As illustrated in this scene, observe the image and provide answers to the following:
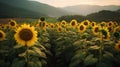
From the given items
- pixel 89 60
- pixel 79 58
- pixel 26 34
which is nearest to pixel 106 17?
pixel 79 58

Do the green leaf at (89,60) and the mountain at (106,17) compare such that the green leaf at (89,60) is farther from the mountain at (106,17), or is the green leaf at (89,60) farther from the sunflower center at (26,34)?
the mountain at (106,17)

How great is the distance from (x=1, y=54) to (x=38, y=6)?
17937 cm

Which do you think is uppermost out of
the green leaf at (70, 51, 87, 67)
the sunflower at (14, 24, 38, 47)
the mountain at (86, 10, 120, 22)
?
the sunflower at (14, 24, 38, 47)

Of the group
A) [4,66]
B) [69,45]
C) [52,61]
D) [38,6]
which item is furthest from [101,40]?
[38,6]

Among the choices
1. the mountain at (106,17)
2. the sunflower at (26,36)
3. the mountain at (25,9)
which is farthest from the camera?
the mountain at (25,9)

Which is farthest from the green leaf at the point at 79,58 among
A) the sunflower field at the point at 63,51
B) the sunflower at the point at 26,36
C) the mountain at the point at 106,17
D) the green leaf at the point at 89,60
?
the mountain at the point at 106,17

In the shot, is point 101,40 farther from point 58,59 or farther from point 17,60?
point 58,59

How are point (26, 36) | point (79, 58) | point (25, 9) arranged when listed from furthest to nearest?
point (25, 9) < point (79, 58) < point (26, 36)

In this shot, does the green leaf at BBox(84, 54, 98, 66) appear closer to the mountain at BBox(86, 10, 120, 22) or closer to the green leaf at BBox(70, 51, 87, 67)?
the green leaf at BBox(70, 51, 87, 67)

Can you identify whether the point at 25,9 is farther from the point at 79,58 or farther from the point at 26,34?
the point at 26,34

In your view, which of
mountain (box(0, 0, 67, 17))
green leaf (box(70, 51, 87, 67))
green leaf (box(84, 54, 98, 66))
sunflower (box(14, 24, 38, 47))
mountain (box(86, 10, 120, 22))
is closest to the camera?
sunflower (box(14, 24, 38, 47))

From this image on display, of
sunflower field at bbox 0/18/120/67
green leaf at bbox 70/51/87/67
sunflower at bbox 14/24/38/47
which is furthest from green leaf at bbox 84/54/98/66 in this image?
sunflower at bbox 14/24/38/47

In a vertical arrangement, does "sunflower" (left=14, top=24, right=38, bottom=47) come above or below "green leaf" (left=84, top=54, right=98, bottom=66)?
above

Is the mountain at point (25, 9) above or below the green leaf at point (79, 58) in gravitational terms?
below
